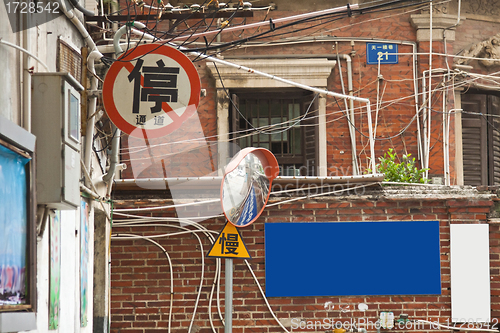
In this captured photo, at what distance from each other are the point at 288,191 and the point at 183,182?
5.04 feet

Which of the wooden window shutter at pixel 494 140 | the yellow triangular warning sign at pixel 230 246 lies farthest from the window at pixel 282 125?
the yellow triangular warning sign at pixel 230 246

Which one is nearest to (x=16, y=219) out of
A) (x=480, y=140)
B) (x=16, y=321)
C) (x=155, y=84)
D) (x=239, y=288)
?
(x=16, y=321)

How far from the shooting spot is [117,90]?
5.71 m

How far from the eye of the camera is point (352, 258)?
331 inches

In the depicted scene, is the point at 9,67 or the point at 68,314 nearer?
the point at 9,67

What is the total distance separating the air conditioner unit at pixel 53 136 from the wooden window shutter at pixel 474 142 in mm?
9349

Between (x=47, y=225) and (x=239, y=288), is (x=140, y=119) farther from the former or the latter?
(x=239, y=288)

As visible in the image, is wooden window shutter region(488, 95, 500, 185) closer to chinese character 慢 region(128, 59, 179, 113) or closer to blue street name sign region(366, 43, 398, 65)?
blue street name sign region(366, 43, 398, 65)

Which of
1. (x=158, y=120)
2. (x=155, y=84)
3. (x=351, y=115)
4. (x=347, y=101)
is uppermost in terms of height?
(x=347, y=101)

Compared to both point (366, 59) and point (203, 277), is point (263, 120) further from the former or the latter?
point (203, 277)

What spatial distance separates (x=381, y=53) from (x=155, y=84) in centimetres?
688

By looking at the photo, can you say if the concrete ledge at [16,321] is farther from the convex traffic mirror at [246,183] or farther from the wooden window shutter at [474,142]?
the wooden window shutter at [474,142]

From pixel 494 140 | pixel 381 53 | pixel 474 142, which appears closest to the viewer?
pixel 381 53

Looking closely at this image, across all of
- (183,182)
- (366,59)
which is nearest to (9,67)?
(183,182)
